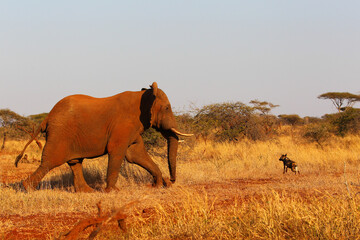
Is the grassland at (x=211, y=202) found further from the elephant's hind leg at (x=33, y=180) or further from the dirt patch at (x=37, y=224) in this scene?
the elephant's hind leg at (x=33, y=180)

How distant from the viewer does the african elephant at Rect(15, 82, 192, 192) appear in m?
8.51

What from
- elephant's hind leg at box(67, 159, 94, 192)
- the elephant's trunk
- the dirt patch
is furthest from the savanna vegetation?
elephant's hind leg at box(67, 159, 94, 192)

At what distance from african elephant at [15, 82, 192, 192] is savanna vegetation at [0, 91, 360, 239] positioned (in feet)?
1.75

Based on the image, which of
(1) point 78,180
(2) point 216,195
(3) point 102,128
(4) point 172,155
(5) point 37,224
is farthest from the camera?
(4) point 172,155

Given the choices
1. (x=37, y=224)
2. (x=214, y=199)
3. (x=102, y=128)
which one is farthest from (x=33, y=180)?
(x=214, y=199)

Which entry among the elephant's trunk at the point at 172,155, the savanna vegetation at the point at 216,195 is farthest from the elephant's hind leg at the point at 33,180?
the elephant's trunk at the point at 172,155

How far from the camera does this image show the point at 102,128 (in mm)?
8758

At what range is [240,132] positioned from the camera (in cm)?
2073

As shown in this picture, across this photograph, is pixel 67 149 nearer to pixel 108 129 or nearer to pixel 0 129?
pixel 108 129

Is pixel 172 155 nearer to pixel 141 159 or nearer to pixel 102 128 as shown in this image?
pixel 141 159

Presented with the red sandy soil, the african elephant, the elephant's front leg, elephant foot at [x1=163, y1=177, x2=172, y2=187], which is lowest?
elephant foot at [x1=163, y1=177, x2=172, y2=187]

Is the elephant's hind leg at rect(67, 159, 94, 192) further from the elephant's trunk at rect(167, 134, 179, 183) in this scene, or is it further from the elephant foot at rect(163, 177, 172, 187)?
the elephant's trunk at rect(167, 134, 179, 183)

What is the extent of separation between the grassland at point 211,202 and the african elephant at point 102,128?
1.76ft

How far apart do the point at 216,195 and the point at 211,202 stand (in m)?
0.81
